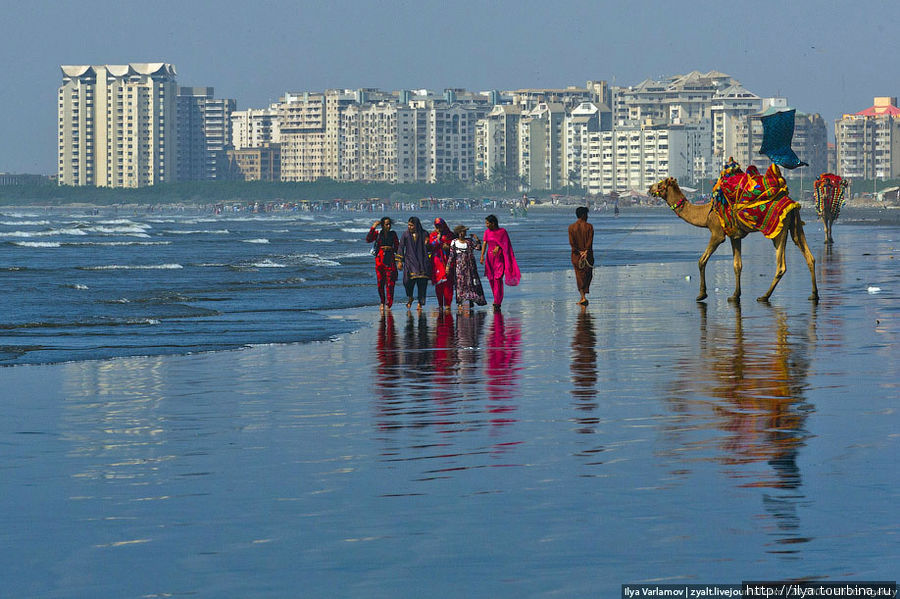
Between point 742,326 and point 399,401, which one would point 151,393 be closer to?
point 399,401

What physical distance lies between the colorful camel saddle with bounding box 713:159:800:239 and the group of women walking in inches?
123

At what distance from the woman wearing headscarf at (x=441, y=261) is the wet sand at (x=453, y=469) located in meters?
5.99

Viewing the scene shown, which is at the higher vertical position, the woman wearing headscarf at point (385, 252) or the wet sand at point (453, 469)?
the woman wearing headscarf at point (385, 252)

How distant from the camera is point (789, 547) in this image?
6402mm

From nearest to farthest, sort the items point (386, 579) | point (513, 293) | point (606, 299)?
point (386, 579)
point (606, 299)
point (513, 293)

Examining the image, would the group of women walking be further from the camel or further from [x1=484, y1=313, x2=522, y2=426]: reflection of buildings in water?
the camel

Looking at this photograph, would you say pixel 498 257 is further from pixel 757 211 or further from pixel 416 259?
pixel 757 211

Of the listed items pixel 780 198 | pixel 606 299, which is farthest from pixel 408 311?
pixel 780 198

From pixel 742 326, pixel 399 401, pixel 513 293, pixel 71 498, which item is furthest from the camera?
pixel 513 293

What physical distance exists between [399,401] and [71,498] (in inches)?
164

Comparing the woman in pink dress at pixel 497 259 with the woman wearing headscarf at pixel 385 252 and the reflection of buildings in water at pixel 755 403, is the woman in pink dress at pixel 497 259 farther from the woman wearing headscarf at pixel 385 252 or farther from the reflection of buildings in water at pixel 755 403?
the reflection of buildings in water at pixel 755 403

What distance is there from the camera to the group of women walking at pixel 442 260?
71.5ft

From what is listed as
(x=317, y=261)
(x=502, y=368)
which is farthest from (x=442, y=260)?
(x=317, y=261)

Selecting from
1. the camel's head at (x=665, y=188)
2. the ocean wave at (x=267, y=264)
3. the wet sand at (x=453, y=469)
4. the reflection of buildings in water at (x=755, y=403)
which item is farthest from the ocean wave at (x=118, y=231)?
the wet sand at (x=453, y=469)
